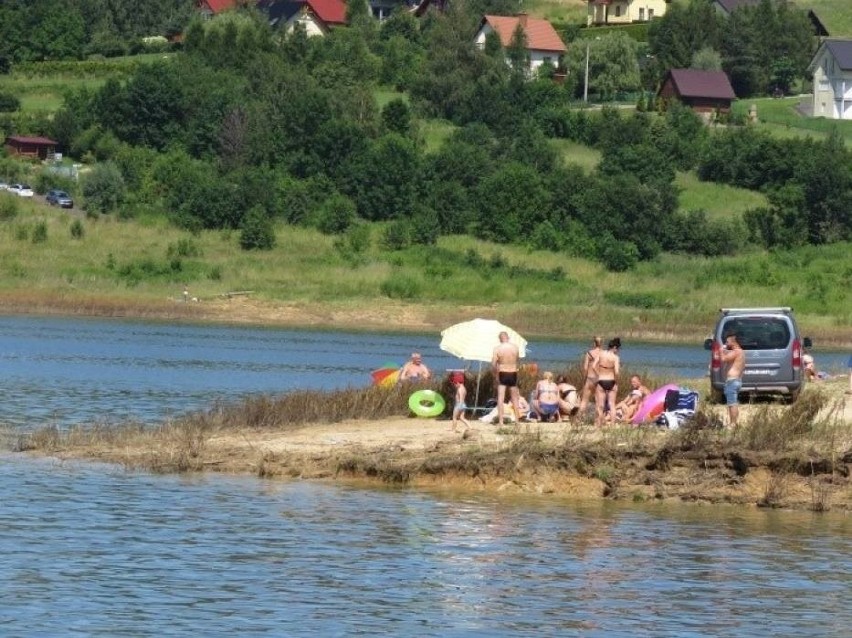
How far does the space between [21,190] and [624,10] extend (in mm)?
67816

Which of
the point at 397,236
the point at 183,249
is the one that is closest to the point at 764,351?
the point at 183,249

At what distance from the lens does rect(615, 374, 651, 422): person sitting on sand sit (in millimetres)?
28156

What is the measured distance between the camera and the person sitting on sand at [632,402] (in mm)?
28156

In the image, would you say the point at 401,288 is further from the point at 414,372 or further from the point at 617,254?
the point at 414,372

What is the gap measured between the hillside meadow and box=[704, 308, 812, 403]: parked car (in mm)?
38336

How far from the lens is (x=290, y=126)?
316 ft

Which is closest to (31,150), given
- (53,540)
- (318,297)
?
(318,297)

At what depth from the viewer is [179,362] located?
50.5 metres

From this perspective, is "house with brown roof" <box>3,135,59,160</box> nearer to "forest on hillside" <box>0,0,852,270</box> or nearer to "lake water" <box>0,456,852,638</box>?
"forest on hillside" <box>0,0,852,270</box>

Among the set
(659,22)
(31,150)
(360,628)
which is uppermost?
(659,22)

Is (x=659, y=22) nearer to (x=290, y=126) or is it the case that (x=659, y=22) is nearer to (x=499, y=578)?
(x=290, y=126)

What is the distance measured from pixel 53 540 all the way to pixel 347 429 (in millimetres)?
7448

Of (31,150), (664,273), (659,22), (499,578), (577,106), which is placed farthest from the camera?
(659,22)

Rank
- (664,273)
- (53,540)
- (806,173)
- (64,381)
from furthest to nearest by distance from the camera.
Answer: (806,173), (664,273), (64,381), (53,540)
